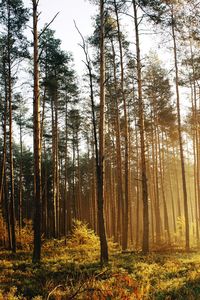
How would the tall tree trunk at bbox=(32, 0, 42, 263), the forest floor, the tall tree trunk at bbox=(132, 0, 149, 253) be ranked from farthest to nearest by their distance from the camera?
1. the tall tree trunk at bbox=(132, 0, 149, 253)
2. the tall tree trunk at bbox=(32, 0, 42, 263)
3. the forest floor

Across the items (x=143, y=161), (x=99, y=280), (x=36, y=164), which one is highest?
(x=143, y=161)

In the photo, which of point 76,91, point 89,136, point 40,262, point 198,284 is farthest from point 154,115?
point 198,284

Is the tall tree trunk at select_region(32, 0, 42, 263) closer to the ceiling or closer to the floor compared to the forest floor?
closer to the ceiling

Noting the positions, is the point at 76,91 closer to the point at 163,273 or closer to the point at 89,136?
the point at 89,136

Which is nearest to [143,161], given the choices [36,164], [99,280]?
[36,164]

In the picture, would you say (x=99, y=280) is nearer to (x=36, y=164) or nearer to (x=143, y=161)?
(x=36, y=164)

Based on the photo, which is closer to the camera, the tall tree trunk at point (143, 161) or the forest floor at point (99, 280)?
the forest floor at point (99, 280)

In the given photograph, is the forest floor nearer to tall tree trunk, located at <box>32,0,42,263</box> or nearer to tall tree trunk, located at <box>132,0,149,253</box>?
tall tree trunk, located at <box>32,0,42,263</box>

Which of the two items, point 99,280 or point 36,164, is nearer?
point 99,280

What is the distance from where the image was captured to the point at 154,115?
2672 cm

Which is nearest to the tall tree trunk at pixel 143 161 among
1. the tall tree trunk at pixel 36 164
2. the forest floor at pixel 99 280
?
the forest floor at pixel 99 280

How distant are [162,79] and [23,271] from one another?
19.5 meters

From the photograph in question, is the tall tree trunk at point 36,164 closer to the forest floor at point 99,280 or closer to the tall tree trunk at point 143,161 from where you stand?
the forest floor at point 99,280

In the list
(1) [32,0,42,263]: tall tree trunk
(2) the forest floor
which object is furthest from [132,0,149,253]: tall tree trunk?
(1) [32,0,42,263]: tall tree trunk
